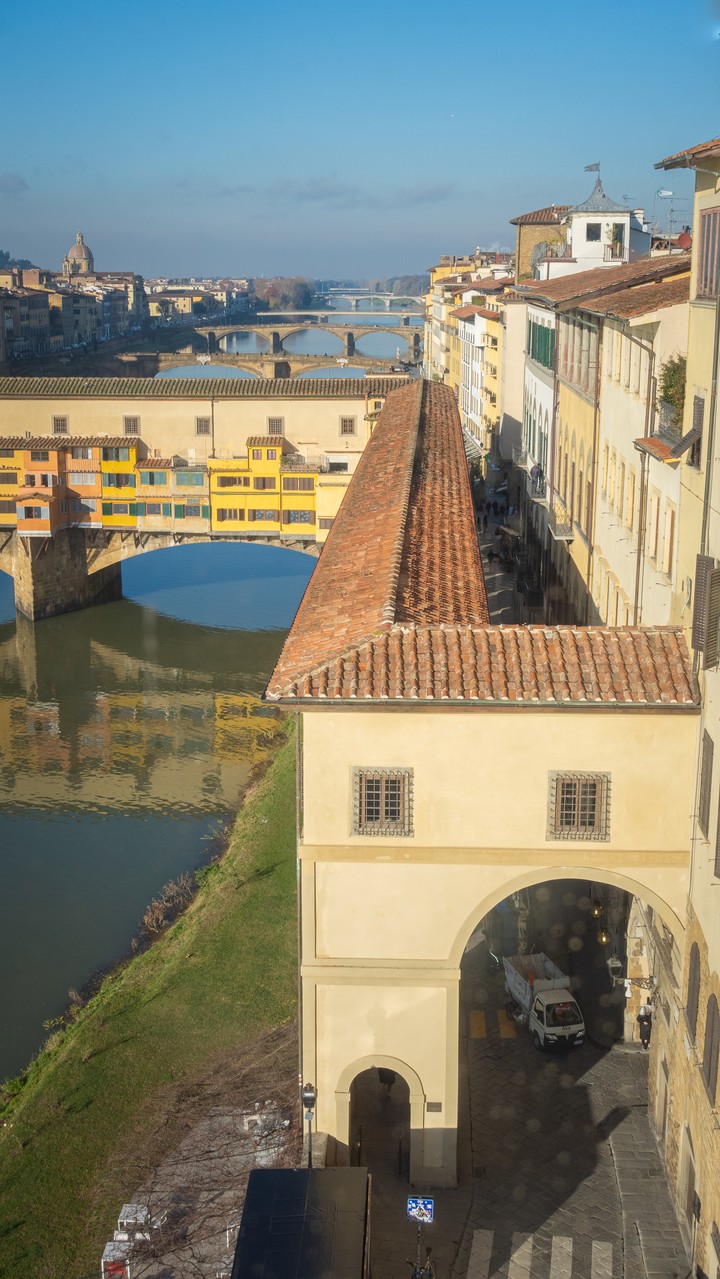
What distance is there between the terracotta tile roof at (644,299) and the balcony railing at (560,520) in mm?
6722

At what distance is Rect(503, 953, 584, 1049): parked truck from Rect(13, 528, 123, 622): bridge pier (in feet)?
91.1

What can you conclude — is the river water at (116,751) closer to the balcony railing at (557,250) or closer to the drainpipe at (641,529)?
the drainpipe at (641,529)

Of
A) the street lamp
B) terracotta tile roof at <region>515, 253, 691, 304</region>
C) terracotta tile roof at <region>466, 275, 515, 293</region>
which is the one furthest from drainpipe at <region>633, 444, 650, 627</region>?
terracotta tile roof at <region>466, 275, 515, 293</region>

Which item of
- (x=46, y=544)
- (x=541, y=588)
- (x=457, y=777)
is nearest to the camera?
(x=457, y=777)

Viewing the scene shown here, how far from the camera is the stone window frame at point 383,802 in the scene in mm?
12688

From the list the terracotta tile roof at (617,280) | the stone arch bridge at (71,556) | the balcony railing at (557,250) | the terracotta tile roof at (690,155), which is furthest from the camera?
the stone arch bridge at (71,556)

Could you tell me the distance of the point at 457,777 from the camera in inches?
499

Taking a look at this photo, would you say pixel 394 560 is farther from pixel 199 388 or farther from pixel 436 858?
pixel 199 388

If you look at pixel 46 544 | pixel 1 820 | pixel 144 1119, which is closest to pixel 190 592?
pixel 46 544

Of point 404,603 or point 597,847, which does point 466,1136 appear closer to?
point 597,847

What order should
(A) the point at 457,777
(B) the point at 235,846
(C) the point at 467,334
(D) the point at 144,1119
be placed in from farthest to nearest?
(C) the point at 467,334
(B) the point at 235,846
(D) the point at 144,1119
(A) the point at 457,777

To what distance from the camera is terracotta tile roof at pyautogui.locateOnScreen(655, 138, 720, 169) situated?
11406 millimetres

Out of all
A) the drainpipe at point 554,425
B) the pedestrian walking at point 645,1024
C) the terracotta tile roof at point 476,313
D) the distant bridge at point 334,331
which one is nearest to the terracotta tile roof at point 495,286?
the terracotta tile roof at point 476,313

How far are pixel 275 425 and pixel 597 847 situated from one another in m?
30.4
